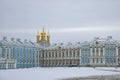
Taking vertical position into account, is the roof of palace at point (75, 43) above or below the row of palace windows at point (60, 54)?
above

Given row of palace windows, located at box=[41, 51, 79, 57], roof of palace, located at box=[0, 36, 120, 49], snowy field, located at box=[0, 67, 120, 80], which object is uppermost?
roof of palace, located at box=[0, 36, 120, 49]

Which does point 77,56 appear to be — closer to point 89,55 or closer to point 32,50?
point 89,55

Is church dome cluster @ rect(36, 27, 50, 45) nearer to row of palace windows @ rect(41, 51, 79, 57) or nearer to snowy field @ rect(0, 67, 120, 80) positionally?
row of palace windows @ rect(41, 51, 79, 57)

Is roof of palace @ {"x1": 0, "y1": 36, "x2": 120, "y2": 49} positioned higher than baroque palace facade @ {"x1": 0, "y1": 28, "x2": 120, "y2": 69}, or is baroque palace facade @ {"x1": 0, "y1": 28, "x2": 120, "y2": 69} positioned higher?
roof of palace @ {"x1": 0, "y1": 36, "x2": 120, "y2": 49}

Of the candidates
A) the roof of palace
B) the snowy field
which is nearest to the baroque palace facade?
the roof of palace

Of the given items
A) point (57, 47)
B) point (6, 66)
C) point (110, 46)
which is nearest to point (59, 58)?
point (57, 47)

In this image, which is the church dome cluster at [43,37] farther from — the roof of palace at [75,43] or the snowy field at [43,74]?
the snowy field at [43,74]

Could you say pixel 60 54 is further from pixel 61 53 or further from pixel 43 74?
pixel 43 74

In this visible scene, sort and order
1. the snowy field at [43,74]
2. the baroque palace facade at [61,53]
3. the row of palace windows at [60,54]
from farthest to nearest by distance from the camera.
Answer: the row of palace windows at [60,54], the baroque palace facade at [61,53], the snowy field at [43,74]

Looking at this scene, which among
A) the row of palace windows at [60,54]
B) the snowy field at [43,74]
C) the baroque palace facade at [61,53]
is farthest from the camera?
the row of palace windows at [60,54]

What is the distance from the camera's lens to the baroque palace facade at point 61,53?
6738 cm

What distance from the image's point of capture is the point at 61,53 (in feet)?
249

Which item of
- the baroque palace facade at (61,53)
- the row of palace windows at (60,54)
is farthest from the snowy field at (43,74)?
the row of palace windows at (60,54)

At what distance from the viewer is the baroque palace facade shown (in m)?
67.4
